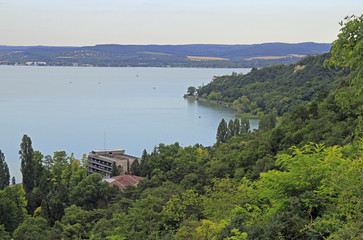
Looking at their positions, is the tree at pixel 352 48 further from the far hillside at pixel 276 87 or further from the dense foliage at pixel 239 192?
the far hillside at pixel 276 87

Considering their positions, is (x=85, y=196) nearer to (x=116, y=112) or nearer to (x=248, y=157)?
(x=248, y=157)

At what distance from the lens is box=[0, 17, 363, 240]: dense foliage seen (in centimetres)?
465

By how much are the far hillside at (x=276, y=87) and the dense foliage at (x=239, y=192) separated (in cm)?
2859

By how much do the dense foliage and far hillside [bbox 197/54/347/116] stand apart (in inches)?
1125

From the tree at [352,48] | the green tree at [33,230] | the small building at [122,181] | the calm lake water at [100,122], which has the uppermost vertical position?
the tree at [352,48]

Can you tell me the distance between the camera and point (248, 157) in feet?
47.6

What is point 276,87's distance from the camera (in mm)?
59938

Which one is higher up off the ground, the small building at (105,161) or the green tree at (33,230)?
the green tree at (33,230)

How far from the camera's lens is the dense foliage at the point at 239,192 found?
15.3 ft

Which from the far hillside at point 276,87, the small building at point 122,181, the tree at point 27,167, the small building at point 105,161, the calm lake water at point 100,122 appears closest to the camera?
the small building at point 122,181

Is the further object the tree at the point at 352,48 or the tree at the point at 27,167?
the tree at the point at 27,167

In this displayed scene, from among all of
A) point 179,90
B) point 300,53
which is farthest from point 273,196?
point 300,53

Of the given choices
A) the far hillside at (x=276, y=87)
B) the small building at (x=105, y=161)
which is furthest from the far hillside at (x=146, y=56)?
the small building at (x=105, y=161)

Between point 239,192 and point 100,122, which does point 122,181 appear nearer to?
point 239,192
